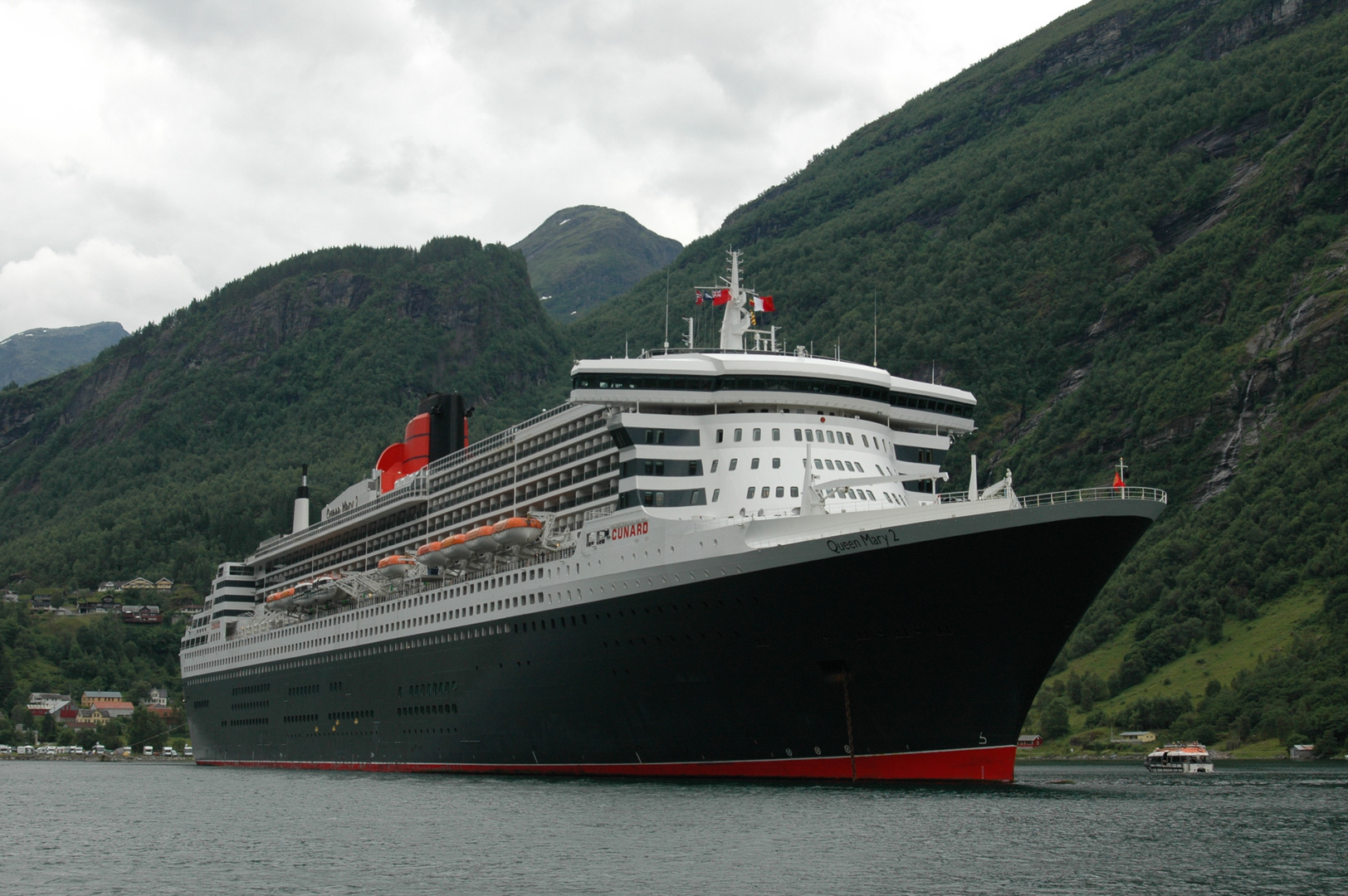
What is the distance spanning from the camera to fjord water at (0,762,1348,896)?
78.8ft

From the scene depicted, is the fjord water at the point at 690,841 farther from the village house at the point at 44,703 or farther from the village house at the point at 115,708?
the village house at the point at 115,708

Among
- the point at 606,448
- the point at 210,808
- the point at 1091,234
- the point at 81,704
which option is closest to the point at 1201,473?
the point at 1091,234

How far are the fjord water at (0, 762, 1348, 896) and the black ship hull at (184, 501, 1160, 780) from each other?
108 centimetres

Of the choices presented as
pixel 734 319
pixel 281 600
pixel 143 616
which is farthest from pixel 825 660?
pixel 143 616

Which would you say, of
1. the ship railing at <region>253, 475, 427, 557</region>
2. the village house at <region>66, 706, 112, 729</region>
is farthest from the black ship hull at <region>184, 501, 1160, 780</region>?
the village house at <region>66, 706, 112, 729</region>

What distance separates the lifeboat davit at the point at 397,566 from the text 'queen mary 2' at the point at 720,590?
0.18m

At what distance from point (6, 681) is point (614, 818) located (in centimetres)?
11227

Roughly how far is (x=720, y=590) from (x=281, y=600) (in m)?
34.0

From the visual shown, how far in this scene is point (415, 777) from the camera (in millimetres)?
48062

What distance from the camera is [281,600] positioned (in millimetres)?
63719

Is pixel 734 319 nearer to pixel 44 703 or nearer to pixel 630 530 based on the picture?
pixel 630 530

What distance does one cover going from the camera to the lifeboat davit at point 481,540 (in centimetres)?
4494

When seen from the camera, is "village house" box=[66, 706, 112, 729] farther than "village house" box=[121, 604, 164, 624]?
No

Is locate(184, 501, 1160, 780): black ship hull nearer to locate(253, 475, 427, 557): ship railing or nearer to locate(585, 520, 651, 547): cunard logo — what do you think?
locate(585, 520, 651, 547): cunard logo
